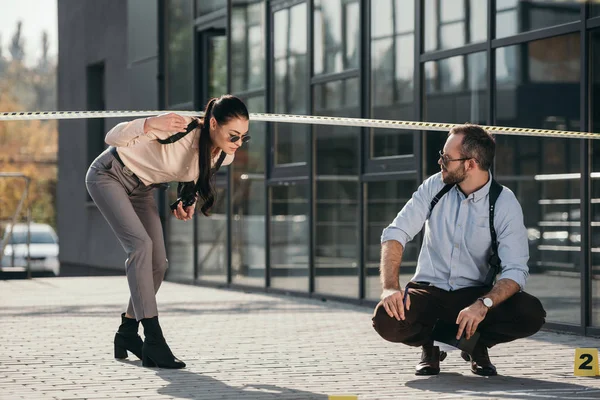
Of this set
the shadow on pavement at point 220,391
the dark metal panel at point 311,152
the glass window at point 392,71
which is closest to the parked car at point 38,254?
the dark metal panel at point 311,152

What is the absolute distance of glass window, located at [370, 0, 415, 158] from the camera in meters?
11.1

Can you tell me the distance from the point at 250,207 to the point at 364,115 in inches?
118

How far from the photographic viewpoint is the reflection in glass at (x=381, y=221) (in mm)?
11164

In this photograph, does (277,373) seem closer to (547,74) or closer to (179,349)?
(179,349)

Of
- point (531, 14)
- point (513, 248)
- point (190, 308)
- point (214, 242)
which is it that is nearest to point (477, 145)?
point (513, 248)

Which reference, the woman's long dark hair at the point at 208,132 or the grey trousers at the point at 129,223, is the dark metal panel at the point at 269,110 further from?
the woman's long dark hair at the point at 208,132

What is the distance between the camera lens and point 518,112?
11938mm

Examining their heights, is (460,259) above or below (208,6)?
below

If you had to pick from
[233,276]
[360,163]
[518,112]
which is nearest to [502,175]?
[518,112]

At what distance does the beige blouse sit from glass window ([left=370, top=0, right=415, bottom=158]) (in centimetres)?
475

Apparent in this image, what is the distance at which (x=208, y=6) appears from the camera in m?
15.4

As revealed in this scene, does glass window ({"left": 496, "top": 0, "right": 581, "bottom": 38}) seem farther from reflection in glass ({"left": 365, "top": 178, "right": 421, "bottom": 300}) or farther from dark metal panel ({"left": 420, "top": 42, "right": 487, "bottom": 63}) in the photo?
→ reflection in glass ({"left": 365, "top": 178, "right": 421, "bottom": 300})

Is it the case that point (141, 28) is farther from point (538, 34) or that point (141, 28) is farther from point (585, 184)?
point (585, 184)

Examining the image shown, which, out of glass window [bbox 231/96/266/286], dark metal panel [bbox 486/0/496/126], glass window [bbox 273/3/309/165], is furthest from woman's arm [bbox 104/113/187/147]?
glass window [bbox 231/96/266/286]
